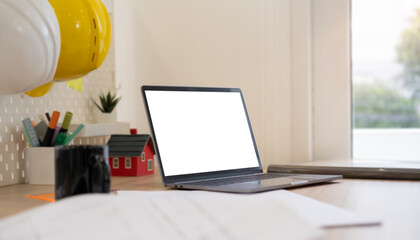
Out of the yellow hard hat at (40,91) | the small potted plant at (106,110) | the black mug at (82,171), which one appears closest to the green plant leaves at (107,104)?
the small potted plant at (106,110)

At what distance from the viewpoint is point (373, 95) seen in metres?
1.66

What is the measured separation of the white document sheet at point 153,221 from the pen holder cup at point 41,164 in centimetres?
58

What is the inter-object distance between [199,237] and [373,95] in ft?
4.31

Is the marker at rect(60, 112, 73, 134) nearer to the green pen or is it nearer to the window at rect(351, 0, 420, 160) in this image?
the green pen

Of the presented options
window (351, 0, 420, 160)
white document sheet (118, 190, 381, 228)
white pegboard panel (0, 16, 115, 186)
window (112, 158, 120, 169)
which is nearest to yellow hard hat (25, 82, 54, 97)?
white pegboard panel (0, 16, 115, 186)

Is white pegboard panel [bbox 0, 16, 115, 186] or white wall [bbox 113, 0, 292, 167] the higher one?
white wall [bbox 113, 0, 292, 167]

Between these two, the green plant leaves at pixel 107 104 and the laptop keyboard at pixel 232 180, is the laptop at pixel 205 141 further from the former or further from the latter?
the green plant leaves at pixel 107 104

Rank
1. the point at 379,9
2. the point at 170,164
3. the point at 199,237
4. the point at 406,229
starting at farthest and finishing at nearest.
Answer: the point at 379,9, the point at 170,164, the point at 406,229, the point at 199,237

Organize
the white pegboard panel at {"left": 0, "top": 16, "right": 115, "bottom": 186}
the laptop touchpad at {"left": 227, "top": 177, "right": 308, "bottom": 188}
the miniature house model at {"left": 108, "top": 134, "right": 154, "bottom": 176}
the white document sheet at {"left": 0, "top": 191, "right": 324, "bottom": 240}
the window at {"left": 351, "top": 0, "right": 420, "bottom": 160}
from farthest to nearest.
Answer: the window at {"left": 351, "top": 0, "right": 420, "bottom": 160}
the miniature house model at {"left": 108, "top": 134, "right": 154, "bottom": 176}
the white pegboard panel at {"left": 0, "top": 16, "right": 115, "bottom": 186}
the laptop touchpad at {"left": 227, "top": 177, "right": 308, "bottom": 188}
the white document sheet at {"left": 0, "top": 191, "right": 324, "bottom": 240}

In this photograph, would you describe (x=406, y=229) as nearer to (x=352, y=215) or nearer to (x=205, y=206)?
(x=352, y=215)

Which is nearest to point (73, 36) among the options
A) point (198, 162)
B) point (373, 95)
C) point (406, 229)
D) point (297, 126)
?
point (198, 162)

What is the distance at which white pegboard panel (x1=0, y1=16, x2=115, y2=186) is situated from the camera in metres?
1.11

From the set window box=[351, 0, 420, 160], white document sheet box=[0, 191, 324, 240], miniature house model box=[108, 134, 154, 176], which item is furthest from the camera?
window box=[351, 0, 420, 160]

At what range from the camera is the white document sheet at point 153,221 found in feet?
1.57
